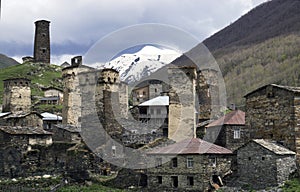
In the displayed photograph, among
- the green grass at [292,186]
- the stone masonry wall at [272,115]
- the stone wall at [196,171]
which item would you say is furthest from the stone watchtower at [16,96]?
the green grass at [292,186]

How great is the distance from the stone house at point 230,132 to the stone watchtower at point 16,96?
1391 inches

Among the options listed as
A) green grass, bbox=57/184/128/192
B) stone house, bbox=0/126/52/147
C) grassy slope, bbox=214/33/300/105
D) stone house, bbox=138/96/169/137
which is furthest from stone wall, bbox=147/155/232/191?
grassy slope, bbox=214/33/300/105

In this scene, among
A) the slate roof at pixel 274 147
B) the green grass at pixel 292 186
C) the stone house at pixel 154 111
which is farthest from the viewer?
the stone house at pixel 154 111

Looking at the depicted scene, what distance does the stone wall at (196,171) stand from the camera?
29109 mm

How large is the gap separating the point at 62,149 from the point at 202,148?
13462 mm

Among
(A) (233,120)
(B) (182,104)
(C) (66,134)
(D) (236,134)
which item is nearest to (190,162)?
(D) (236,134)

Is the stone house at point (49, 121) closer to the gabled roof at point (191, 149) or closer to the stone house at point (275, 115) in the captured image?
the gabled roof at point (191, 149)

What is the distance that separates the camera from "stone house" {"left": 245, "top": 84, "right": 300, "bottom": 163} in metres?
27.6

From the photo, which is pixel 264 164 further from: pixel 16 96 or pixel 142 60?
pixel 16 96

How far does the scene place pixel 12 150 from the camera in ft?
123

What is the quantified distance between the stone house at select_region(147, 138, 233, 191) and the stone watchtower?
3777 cm

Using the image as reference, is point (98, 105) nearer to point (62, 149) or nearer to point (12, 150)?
point (62, 149)

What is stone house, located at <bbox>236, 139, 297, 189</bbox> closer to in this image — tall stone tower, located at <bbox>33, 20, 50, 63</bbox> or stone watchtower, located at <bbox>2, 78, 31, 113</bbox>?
stone watchtower, located at <bbox>2, 78, 31, 113</bbox>

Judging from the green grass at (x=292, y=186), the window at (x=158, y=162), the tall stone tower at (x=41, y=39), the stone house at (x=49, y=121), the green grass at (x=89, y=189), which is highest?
the tall stone tower at (x=41, y=39)
